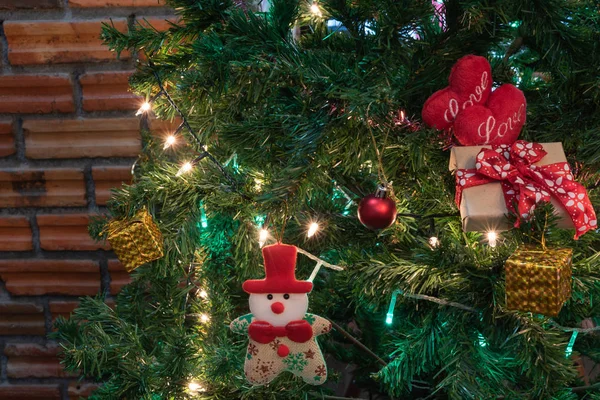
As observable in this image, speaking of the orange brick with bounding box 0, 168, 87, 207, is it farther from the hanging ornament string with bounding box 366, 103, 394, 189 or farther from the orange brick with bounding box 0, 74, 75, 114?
the hanging ornament string with bounding box 366, 103, 394, 189

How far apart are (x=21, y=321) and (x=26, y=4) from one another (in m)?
0.67

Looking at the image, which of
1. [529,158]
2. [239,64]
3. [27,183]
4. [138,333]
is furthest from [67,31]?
[529,158]

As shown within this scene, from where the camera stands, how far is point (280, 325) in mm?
777

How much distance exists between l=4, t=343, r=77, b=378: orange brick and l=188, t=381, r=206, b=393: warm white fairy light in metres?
0.72

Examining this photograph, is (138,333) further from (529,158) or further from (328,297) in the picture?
(529,158)

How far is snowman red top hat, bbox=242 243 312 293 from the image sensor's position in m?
0.76

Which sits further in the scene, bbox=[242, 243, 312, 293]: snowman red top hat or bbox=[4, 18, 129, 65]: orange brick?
bbox=[4, 18, 129, 65]: orange brick

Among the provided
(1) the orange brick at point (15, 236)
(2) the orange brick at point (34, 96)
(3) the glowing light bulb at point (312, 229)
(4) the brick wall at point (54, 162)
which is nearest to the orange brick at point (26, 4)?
(4) the brick wall at point (54, 162)

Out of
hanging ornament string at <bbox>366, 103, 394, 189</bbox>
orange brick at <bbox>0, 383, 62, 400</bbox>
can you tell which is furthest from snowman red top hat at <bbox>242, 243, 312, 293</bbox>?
orange brick at <bbox>0, 383, 62, 400</bbox>

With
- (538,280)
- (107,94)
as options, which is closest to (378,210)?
(538,280)

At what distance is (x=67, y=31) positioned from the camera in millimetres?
1311

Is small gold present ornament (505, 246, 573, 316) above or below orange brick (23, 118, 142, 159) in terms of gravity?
below

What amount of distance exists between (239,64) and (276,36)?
0.26ft

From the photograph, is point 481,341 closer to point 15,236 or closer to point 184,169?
point 184,169
